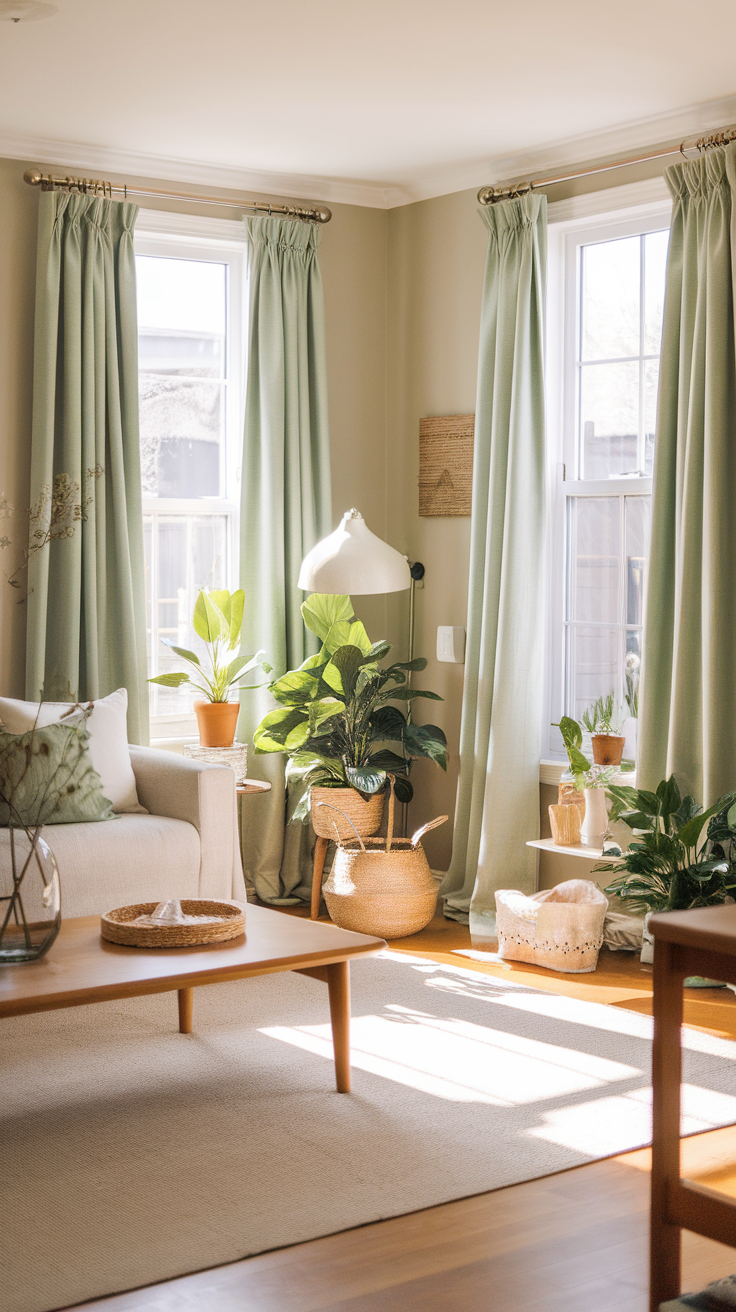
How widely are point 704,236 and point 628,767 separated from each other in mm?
1804

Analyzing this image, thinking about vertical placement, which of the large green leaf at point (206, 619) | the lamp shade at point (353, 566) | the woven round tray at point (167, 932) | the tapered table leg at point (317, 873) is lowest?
the tapered table leg at point (317, 873)

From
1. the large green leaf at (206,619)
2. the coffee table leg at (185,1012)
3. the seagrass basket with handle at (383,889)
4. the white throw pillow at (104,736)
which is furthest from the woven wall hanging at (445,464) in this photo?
the coffee table leg at (185,1012)

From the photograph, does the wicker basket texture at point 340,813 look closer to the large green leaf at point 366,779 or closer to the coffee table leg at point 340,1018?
the large green leaf at point 366,779

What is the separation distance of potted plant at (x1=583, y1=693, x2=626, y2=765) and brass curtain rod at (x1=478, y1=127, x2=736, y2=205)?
1.86 m

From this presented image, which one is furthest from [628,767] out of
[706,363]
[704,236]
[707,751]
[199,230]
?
[199,230]

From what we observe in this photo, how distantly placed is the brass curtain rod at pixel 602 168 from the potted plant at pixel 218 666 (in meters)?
1.78

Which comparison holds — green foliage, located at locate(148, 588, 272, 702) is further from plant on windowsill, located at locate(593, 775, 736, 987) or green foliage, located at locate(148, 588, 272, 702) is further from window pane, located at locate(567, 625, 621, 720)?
plant on windowsill, located at locate(593, 775, 736, 987)

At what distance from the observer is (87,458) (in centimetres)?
488

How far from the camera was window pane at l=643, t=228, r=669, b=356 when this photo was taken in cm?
470

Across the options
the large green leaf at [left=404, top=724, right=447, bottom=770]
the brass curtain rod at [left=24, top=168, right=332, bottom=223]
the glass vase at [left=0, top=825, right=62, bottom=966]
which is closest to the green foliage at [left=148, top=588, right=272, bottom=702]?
the large green leaf at [left=404, top=724, right=447, bottom=770]

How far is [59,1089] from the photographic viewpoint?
10.6ft

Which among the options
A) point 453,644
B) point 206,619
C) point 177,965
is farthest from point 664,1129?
point 453,644

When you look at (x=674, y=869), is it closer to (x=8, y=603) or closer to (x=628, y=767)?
(x=628, y=767)

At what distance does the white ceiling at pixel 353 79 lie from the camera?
143 inches
